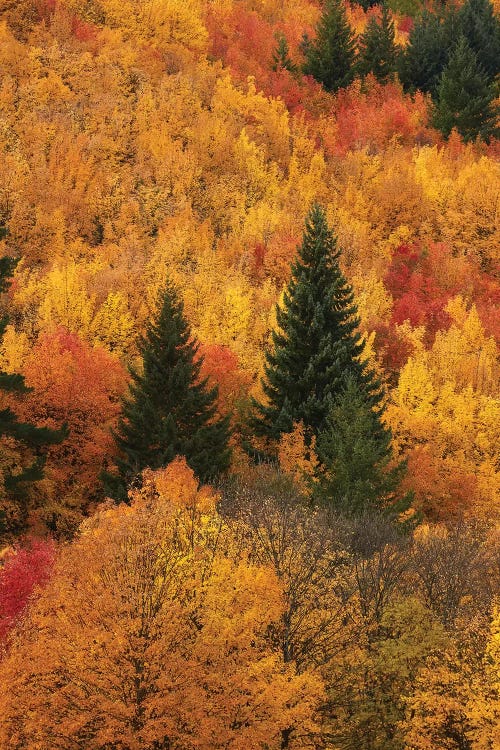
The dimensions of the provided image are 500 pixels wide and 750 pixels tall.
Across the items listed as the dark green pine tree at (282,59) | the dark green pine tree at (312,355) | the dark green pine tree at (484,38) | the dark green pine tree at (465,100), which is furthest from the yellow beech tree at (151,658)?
the dark green pine tree at (484,38)

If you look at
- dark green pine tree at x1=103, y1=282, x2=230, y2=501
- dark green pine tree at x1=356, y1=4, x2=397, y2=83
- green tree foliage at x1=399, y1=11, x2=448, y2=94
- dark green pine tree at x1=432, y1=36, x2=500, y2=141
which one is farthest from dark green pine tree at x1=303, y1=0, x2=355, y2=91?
dark green pine tree at x1=103, y1=282, x2=230, y2=501

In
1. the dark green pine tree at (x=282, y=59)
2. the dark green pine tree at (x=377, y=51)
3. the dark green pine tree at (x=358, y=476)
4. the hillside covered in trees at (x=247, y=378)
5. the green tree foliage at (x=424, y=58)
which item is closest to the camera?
the hillside covered in trees at (x=247, y=378)

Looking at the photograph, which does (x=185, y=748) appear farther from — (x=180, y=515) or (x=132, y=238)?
(x=132, y=238)

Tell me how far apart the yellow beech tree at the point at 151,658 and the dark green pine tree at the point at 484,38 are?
8327 cm

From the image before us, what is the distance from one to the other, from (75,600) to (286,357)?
26400mm

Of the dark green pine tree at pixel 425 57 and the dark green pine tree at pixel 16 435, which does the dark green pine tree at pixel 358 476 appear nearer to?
the dark green pine tree at pixel 16 435

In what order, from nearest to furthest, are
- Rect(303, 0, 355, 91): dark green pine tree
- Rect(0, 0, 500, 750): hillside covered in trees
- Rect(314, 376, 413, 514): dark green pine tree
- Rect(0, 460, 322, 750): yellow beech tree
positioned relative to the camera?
Rect(0, 460, 322, 750): yellow beech tree → Rect(0, 0, 500, 750): hillside covered in trees → Rect(314, 376, 413, 514): dark green pine tree → Rect(303, 0, 355, 91): dark green pine tree

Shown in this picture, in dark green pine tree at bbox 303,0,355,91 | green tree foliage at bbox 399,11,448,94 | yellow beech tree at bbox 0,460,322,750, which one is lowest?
yellow beech tree at bbox 0,460,322,750

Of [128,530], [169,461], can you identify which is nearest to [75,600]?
[128,530]

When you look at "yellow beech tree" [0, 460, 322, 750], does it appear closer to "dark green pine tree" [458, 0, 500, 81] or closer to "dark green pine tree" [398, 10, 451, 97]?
"dark green pine tree" [398, 10, 451, 97]

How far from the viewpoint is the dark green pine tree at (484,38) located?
95688 millimetres

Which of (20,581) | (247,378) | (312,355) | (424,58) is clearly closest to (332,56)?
(424,58)

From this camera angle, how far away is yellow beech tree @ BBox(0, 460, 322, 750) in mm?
24875

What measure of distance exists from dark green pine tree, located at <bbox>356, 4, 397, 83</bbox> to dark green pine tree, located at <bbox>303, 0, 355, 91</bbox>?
1825 mm
